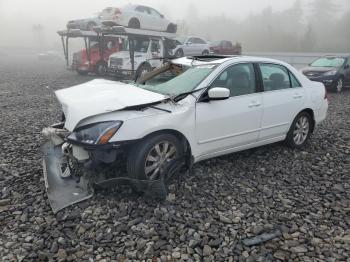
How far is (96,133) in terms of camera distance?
141 inches

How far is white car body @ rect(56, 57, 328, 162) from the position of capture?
3.68 metres

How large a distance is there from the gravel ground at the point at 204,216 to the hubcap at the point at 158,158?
0.32 m

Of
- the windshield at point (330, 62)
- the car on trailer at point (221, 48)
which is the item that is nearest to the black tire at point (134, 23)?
the car on trailer at point (221, 48)

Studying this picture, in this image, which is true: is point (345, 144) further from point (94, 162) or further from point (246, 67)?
point (94, 162)

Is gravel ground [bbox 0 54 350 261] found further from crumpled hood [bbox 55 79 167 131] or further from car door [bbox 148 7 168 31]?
car door [bbox 148 7 168 31]

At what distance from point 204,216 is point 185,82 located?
5.99 ft

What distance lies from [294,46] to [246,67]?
164 feet

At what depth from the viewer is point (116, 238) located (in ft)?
10.5

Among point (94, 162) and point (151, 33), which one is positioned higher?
point (151, 33)

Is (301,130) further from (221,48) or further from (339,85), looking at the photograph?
(221,48)

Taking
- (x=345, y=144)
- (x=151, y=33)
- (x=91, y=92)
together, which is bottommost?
(x=345, y=144)

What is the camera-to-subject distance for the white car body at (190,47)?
61.4ft

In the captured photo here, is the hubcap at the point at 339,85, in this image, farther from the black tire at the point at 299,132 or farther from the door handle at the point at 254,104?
the door handle at the point at 254,104

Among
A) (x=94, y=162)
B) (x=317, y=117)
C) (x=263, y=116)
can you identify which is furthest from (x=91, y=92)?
(x=317, y=117)
